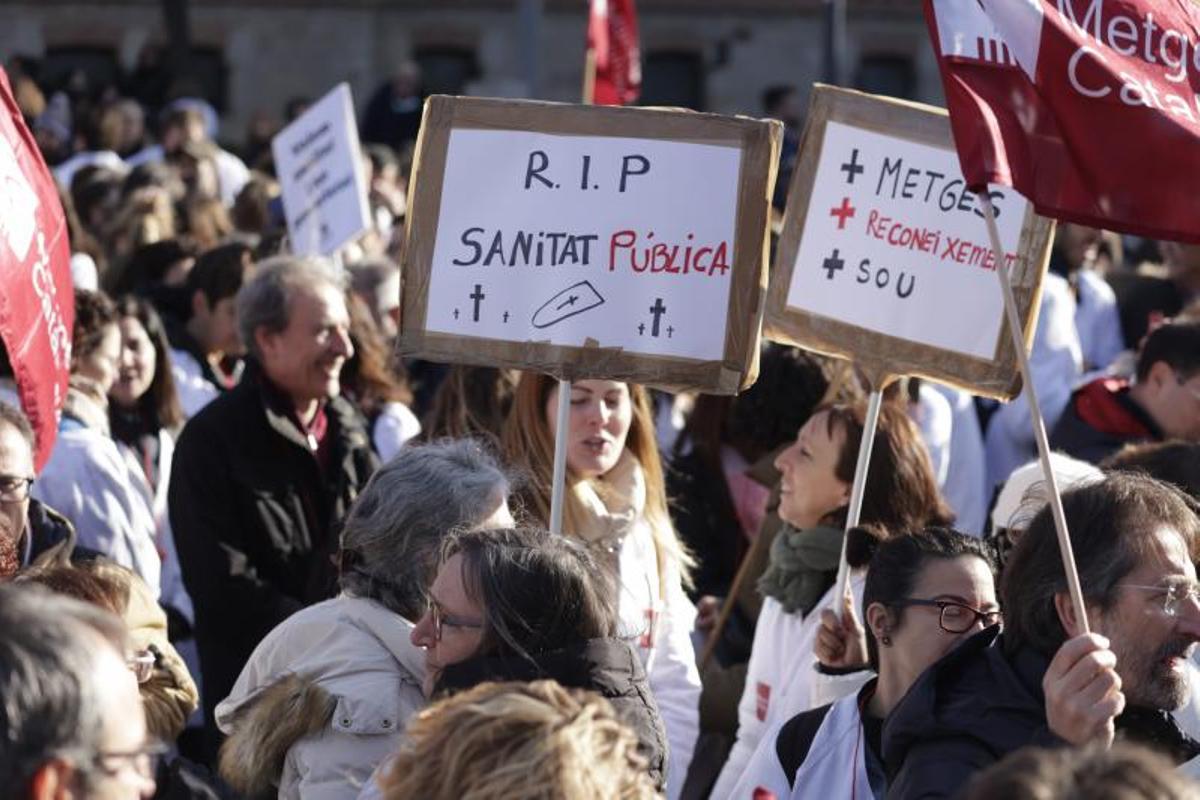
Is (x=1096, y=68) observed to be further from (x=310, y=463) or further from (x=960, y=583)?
(x=310, y=463)

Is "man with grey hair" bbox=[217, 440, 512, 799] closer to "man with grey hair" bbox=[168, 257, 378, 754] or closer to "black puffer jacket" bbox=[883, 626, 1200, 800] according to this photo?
"black puffer jacket" bbox=[883, 626, 1200, 800]

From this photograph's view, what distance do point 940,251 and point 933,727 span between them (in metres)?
1.71

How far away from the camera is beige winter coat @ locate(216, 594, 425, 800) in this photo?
3.80m

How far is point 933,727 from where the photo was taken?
141 inches

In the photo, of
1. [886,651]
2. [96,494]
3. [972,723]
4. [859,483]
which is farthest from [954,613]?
[96,494]

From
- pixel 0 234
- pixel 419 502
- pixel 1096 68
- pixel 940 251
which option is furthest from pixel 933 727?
pixel 0 234

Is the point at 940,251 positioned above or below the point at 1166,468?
above

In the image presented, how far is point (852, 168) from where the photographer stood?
201 inches

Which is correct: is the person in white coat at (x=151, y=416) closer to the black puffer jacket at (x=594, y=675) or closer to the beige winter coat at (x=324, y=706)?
the beige winter coat at (x=324, y=706)

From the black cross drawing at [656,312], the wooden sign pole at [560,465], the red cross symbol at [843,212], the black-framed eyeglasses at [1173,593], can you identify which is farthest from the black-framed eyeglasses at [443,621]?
the red cross symbol at [843,212]

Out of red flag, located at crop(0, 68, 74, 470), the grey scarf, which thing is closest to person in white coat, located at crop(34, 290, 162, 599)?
red flag, located at crop(0, 68, 74, 470)

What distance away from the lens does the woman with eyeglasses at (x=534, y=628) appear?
350 cm

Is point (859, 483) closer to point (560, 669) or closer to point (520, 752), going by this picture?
point (560, 669)

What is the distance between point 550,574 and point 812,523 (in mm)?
1865
